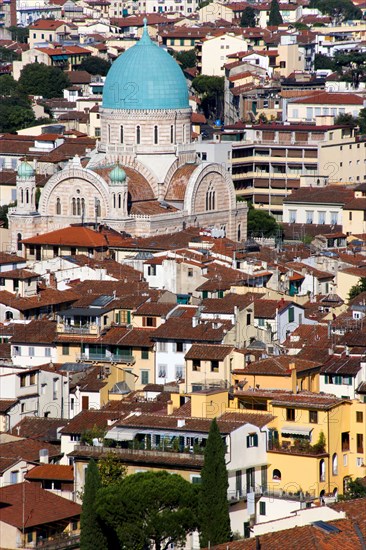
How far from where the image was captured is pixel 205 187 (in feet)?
291

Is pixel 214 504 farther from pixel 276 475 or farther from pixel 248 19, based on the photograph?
pixel 248 19

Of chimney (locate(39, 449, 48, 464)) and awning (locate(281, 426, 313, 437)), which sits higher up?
awning (locate(281, 426, 313, 437))

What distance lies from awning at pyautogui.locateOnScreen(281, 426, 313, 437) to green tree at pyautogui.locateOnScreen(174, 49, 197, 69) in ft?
313

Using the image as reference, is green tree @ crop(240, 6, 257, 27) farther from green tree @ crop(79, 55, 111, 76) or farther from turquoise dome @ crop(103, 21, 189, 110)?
→ turquoise dome @ crop(103, 21, 189, 110)

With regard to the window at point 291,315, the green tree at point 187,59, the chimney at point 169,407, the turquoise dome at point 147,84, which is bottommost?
the green tree at point 187,59

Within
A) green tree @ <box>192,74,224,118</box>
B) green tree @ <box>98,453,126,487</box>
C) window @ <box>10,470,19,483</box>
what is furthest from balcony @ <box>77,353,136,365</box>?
green tree @ <box>192,74,224,118</box>

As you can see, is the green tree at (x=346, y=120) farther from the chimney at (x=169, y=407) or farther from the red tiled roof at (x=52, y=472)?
the red tiled roof at (x=52, y=472)

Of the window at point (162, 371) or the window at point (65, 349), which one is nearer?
the window at point (162, 371)

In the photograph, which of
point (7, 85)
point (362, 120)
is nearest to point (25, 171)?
point (362, 120)

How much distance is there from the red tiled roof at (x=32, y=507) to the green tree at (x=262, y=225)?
42.9 meters

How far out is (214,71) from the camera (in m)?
140

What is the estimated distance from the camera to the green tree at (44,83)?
134 metres

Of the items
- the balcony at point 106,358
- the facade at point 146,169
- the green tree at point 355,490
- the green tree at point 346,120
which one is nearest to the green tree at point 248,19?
the green tree at point 346,120

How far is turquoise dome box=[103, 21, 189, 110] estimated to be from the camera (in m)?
88.6
